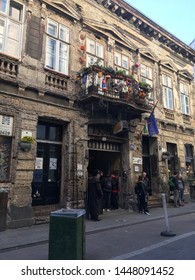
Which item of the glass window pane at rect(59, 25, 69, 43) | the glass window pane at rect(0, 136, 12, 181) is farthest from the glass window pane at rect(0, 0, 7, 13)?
the glass window pane at rect(0, 136, 12, 181)

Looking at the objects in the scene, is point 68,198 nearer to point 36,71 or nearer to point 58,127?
point 58,127

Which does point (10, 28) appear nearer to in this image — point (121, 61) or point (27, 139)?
point (27, 139)

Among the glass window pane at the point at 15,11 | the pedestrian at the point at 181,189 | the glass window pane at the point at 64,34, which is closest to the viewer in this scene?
the glass window pane at the point at 15,11

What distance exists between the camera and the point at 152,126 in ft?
39.0

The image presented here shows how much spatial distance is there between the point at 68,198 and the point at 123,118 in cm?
477

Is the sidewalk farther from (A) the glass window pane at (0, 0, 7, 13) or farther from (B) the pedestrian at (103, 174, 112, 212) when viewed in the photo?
(A) the glass window pane at (0, 0, 7, 13)

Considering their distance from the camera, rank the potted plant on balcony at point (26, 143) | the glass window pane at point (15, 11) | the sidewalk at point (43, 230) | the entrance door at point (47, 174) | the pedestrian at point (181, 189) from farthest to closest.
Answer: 1. the pedestrian at point (181, 189)
2. the glass window pane at point (15, 11)
3. the entrance door at point (47, 174)
4. the potted plant on balcony at point (26, 143)
5. the sidewalk at point (43, 230)

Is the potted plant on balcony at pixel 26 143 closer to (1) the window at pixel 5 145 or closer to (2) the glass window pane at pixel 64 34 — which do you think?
(1) the window at pixel 5 145

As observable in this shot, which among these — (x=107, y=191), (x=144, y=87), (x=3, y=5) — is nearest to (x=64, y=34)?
(x=3, y=5)

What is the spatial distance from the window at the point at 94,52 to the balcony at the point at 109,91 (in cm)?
137

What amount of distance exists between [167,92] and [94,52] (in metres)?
6.20

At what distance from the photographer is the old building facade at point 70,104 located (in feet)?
26.7

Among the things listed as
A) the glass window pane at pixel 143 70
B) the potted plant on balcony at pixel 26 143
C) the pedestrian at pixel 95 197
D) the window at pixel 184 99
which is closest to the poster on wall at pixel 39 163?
the potted plant on balcony at pixel 26 143

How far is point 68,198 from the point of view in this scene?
9.15 m
